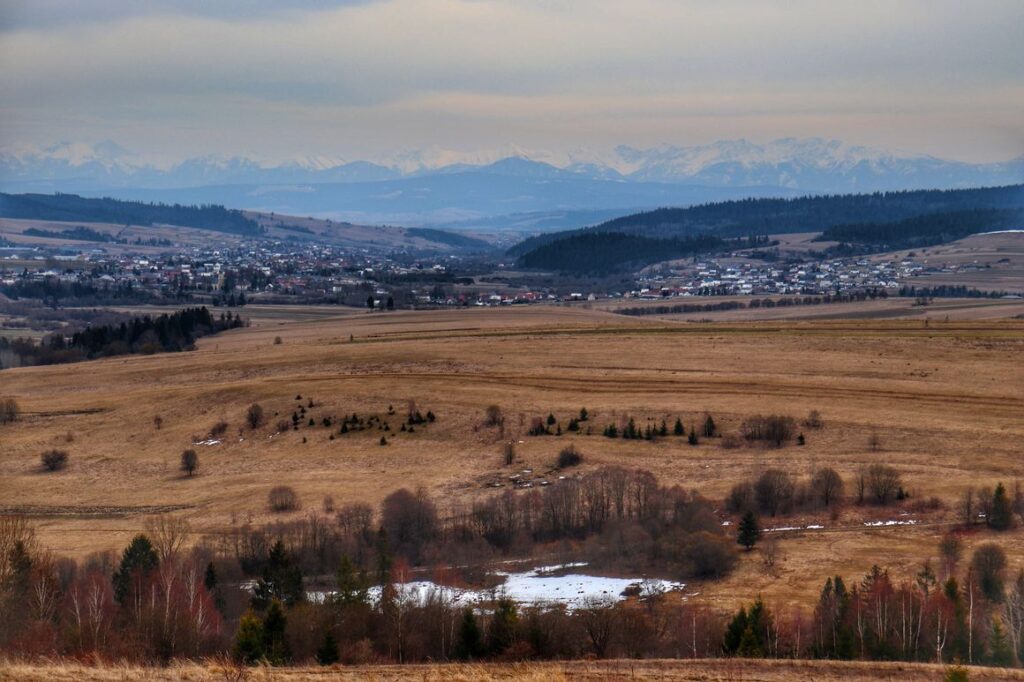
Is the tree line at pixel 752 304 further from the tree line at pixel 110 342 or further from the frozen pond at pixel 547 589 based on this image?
the frozen pond at pixel 547 589

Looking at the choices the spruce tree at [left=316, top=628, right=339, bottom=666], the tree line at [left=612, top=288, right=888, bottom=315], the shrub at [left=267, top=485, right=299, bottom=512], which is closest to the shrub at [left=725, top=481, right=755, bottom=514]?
the shrub at [left=267, top=485, right=299, bottom=512]

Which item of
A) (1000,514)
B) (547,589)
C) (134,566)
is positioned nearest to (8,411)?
(134,566)

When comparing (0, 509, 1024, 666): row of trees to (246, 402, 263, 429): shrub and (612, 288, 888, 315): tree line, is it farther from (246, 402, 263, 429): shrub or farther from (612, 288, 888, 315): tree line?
(612, 288, 888, 315): tree line

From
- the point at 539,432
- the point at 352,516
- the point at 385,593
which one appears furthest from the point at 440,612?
the point at 539,432

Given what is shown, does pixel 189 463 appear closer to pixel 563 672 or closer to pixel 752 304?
pixel 563 672

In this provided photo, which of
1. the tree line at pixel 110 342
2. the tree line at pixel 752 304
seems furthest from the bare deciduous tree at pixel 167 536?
the tree line at pixel 752 304

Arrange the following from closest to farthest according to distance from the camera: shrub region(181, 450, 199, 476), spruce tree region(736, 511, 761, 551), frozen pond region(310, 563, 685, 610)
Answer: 1. frozen pond region(310, 563, 685, 610)
2. spruce tree region(736, 511, 761, 551)
3. shrub region(181, 450, 199, 476)
